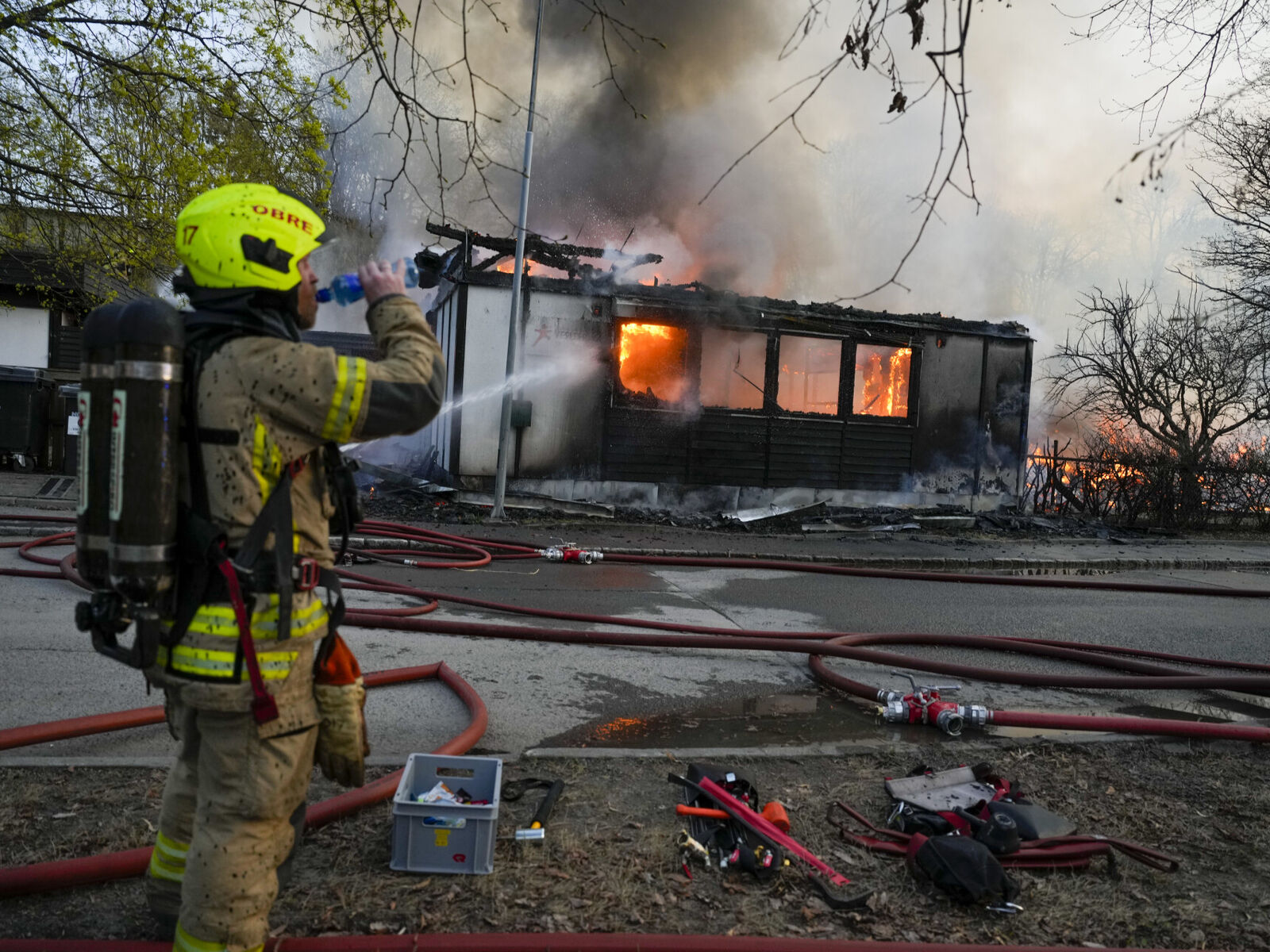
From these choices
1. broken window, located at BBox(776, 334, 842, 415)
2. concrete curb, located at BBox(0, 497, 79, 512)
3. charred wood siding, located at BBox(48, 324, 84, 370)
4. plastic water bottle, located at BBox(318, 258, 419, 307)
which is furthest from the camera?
charred wood siding, located at BBox(48, 324, 84, 370)

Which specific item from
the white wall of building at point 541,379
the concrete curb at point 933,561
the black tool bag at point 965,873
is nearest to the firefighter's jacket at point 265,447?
the black tool bag at point 965,873

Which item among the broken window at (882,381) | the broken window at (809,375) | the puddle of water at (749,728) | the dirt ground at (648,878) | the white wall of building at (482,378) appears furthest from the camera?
the broken window at (882,381)

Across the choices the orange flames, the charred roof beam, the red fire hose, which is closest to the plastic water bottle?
the red fire hose

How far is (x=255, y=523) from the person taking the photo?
2.04 m

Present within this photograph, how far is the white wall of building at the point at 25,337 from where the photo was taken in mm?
24688

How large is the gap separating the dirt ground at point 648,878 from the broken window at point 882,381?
1312 cm

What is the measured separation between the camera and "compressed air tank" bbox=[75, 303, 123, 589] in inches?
76.0

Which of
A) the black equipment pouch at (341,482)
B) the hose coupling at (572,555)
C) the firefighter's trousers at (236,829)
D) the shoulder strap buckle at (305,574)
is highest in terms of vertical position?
the black equipment pouch at (341,482)

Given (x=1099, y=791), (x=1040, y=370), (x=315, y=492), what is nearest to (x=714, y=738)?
(x=1099, y=791)

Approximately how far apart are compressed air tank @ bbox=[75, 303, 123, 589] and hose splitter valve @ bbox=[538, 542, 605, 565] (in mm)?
7406

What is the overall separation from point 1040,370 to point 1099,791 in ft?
172

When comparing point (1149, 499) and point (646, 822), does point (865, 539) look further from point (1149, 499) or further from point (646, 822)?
point (646, 822)

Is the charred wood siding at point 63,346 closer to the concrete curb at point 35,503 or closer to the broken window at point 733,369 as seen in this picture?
the concrete curb at point 35,503

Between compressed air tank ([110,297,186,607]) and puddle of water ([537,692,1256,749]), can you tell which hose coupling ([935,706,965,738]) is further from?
compressed air tank ([110,297,186,607])
